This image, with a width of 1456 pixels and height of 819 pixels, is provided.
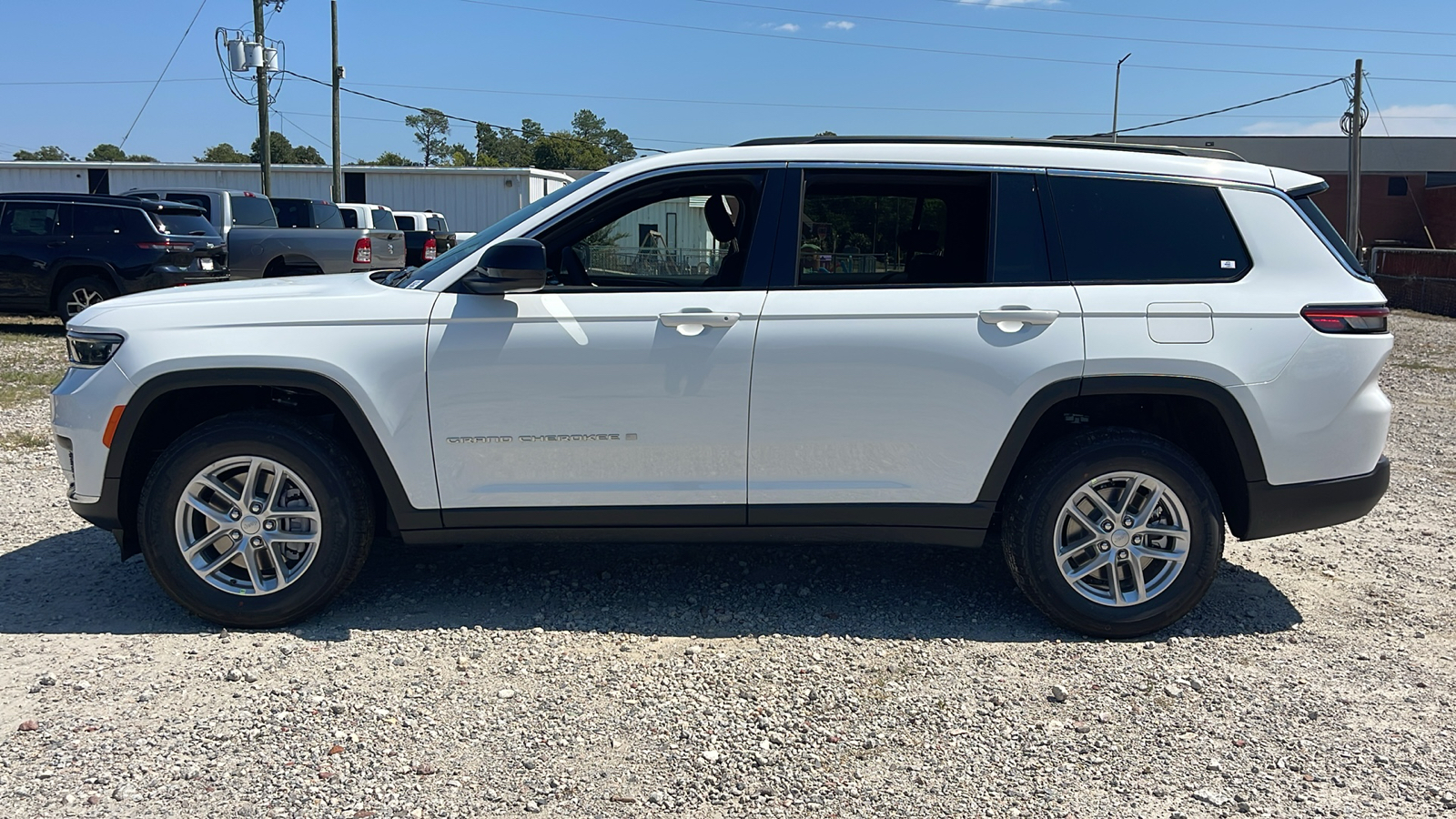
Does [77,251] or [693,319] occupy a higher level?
[77,251]

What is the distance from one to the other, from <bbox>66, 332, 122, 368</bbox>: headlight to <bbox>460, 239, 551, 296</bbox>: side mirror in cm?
136

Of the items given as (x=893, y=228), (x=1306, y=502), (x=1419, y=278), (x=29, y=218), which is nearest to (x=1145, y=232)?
(x=893, y=228)

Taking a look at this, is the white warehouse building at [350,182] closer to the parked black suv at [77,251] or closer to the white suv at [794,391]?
the parked black suv at [77,251]

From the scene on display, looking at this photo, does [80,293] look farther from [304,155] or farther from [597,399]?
[304,155]

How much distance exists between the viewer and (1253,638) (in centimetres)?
435

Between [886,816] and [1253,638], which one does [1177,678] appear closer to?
[1253,638]

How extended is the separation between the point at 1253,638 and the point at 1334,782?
1182mm

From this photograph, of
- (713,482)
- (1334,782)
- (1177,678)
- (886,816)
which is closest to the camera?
(886,816)

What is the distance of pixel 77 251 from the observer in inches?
544

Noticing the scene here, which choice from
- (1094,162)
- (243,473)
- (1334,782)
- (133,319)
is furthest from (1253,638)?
(133,319)

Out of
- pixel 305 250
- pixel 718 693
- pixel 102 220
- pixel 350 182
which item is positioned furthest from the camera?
pixel 350 182

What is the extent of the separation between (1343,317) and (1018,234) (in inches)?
49.8

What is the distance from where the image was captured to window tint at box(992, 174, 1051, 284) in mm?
4219

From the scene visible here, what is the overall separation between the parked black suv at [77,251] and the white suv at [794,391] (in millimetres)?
11055
